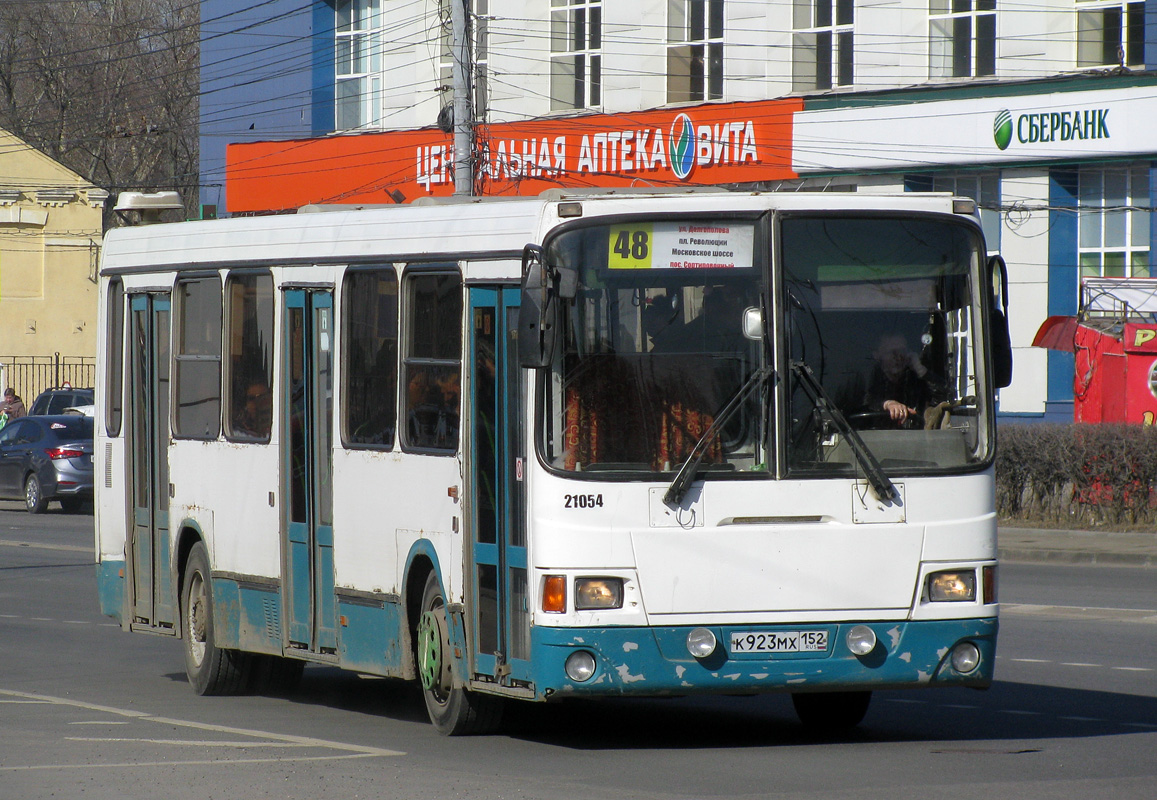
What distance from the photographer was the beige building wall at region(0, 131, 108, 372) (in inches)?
2175

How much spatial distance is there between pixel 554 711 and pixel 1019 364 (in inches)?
797

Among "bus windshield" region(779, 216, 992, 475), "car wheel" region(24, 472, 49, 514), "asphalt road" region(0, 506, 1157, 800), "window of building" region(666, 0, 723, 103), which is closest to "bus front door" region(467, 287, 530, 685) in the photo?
"asphalt road" region(0, 506, 1157, 800)

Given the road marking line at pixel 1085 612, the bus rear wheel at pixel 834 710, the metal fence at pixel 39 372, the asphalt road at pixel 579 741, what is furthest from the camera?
the metal fence at pixel 39 372

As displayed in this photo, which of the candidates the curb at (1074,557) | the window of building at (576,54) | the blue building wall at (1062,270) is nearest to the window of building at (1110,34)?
the blue building wall at (1062,270)

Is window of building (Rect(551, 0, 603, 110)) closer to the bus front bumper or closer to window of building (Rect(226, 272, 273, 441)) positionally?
window of building (Rect(226, 272, 273, 441))

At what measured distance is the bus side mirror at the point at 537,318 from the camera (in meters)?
8.01

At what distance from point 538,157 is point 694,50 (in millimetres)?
3617

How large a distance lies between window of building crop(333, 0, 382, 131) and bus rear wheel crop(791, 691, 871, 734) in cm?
3003

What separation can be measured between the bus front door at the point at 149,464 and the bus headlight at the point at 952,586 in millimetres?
5232

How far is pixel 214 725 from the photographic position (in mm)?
9859

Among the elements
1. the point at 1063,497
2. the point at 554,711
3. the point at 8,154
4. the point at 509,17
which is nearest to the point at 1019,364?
the point at 1063,497

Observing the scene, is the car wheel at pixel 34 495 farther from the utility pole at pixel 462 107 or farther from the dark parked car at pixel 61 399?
the dark parked car at pixel 61 399

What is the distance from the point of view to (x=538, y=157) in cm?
3500

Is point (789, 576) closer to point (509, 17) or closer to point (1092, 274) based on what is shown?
point (1092, 274)
